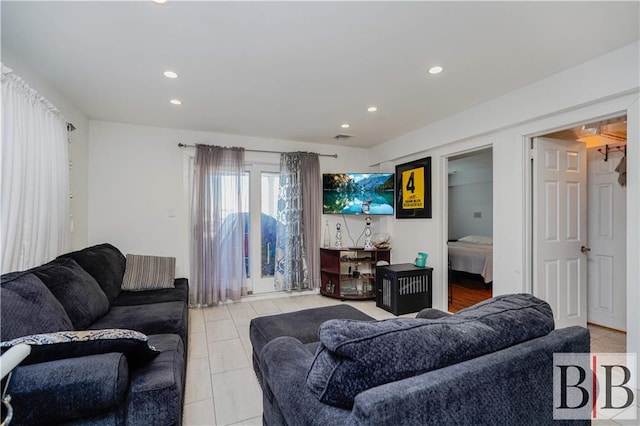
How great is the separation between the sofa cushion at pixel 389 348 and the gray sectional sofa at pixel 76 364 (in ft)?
2.72

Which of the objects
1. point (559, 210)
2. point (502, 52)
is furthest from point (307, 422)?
point (559, 210)

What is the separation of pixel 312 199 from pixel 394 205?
52.0 inches

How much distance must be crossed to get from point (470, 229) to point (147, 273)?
6919 mm

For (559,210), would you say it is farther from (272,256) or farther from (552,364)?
(272,256)

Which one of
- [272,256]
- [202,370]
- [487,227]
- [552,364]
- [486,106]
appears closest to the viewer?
[552,364]

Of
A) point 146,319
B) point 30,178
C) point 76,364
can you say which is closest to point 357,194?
point 146,319

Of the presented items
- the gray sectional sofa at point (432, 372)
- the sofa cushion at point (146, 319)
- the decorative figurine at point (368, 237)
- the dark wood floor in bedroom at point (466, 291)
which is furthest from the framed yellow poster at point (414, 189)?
the sofa cushion at point (146, 319)

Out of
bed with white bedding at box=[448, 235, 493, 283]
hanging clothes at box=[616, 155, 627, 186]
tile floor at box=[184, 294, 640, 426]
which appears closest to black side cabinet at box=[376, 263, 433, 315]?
tile floor at box=[184, 294, 640, 426]

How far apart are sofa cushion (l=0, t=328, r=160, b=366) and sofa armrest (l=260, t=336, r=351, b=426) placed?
610mm

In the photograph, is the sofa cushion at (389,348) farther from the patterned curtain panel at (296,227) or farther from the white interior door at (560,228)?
the patterned curtain panel at (296,227)

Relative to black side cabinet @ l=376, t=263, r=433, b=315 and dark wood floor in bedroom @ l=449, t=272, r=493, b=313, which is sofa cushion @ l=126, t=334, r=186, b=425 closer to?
black side cabinet @ l=376, t=263, r=433, b=315

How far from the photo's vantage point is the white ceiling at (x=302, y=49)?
68.4 inches

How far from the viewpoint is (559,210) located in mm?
2996

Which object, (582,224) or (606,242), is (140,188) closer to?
(582,224)
